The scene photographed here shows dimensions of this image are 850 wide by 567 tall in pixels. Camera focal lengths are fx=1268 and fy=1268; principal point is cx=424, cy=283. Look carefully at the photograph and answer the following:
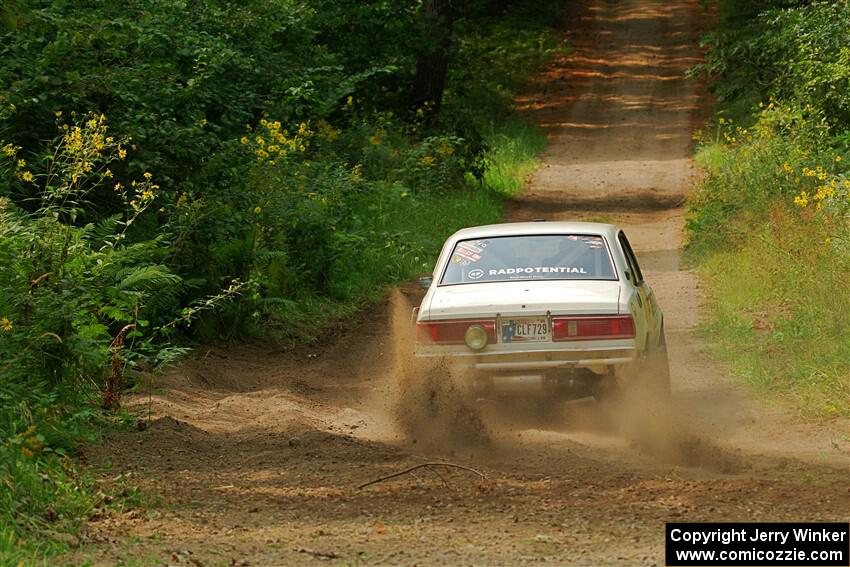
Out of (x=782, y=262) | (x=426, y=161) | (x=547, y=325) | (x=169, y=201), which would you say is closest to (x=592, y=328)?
(x=547, y=325)

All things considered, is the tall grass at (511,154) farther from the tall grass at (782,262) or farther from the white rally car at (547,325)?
the white rally car at (547,325)

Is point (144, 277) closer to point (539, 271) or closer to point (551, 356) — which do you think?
→ point (539, 271)

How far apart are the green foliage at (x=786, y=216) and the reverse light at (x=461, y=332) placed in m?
2.78

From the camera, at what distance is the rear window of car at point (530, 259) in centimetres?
984

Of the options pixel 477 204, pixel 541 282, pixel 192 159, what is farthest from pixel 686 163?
pixel 541 282

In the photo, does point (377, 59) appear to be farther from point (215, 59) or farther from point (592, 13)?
point (592, 13)

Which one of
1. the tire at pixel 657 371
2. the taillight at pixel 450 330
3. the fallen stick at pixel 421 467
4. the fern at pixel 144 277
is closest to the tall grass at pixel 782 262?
the tire at pixel 657 371

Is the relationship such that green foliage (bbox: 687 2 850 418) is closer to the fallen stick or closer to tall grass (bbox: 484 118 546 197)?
the fallen stick

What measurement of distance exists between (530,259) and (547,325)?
109 cm

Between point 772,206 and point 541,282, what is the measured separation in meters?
7.67

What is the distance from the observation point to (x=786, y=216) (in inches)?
595

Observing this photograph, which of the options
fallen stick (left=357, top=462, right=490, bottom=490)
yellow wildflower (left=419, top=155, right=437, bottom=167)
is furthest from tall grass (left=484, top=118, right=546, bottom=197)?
fallen stick (left=357, top=462, right=490, bottom=490)

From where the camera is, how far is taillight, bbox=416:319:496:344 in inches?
361

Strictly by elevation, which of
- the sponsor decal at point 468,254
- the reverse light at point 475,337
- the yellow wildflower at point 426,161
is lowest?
the yellow wildflower at point 426,161
